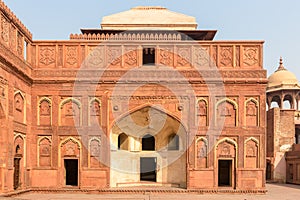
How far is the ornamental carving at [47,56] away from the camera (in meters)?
15.8

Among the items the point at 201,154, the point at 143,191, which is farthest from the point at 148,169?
the point at 201,154

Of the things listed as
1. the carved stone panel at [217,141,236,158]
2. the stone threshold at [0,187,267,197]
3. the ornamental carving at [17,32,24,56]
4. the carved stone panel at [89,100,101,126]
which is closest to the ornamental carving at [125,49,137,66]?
the carved stone panel at [89,100,101,126]

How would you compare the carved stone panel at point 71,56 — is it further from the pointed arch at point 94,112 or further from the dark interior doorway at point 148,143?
the dark interior doorway at point 148,143

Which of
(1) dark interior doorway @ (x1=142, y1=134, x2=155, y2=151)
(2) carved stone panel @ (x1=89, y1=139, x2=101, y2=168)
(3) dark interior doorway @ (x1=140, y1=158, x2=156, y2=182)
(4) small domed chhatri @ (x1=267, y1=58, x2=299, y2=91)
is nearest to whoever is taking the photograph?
(2) carved stone panel @ (x1=89, y1=139, x2=101, y2=168)

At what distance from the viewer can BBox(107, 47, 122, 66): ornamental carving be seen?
623 inches

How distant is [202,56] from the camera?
52.2ft

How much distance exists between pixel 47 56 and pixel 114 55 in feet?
9.37

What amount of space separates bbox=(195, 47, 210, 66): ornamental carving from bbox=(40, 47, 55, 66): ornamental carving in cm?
616

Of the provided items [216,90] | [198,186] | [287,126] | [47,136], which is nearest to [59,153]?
[47,136]

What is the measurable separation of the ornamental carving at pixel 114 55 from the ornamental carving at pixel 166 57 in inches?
71.1

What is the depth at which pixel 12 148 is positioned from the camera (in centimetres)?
1309

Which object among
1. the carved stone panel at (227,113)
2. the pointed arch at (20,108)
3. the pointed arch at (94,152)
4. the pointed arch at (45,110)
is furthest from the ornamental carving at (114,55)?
the carved stone panel at (227,113)

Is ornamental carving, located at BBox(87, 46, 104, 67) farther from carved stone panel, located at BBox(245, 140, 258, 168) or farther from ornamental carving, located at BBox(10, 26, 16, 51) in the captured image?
carved stone panel, located at BBox(245, 140, 258, 168)

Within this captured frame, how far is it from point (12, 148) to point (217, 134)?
26.6 feet
